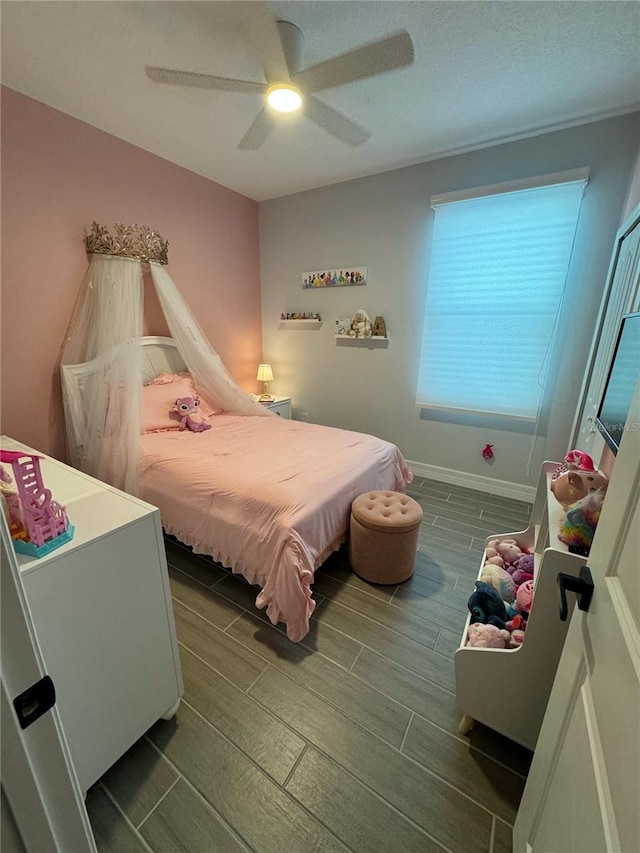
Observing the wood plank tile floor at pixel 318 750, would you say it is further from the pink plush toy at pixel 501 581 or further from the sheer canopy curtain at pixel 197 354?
the sheer canopy curtain at pixel 197 354

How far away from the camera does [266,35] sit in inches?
55.7

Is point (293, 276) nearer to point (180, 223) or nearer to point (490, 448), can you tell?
point (180, 223)

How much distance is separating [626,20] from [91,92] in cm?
289

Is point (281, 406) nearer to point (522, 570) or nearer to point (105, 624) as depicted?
point (522, 570)

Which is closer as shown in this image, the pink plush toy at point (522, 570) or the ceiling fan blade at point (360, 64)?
the ceiling fan blade at point (360, 64)

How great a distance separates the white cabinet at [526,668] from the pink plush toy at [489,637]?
2.4 inches

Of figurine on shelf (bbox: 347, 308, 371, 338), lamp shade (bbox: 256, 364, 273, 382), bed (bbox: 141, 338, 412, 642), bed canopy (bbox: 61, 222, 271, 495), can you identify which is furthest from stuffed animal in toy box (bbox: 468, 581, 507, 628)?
lamp shade (bbox: 256, 364, 273, 382)

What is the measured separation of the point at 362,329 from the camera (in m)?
3.50

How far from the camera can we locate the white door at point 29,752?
51 centimetres

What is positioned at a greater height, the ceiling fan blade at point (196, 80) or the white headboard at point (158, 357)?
the ceiling fan blade at point (196, 80)

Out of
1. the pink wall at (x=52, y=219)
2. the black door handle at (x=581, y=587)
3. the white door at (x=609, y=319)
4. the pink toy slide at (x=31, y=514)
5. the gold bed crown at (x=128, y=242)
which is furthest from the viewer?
the gold bed crown at (x=128, y=242)

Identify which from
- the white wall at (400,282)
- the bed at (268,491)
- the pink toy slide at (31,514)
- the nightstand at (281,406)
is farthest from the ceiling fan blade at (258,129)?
the nightstand at (281,406)

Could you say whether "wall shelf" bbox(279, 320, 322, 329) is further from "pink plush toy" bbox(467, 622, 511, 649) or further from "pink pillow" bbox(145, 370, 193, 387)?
"pink plush toy" bbox(467, 622, 511, 649)

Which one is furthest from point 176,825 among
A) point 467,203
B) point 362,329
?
point 467,203
